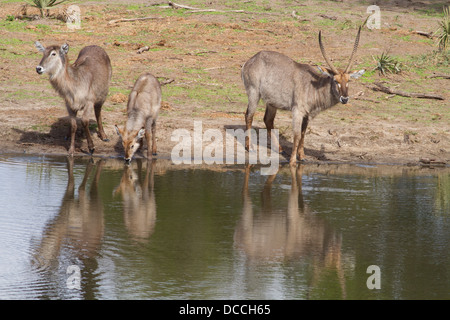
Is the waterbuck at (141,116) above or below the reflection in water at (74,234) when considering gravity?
above


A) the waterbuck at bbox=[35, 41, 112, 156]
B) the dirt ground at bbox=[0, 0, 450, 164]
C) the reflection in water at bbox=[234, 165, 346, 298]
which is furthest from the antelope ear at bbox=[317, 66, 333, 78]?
the waterbuck at bbox=[35, 41, 112, 156]

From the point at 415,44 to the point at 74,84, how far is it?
1071cm

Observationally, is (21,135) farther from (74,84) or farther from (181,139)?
(181,139)

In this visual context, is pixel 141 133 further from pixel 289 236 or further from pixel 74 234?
pixel 289 236

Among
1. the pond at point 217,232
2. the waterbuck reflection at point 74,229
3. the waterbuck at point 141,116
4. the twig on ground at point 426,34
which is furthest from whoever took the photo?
the twig on ground at point 426,34

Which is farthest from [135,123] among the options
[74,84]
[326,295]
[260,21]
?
[260,21]

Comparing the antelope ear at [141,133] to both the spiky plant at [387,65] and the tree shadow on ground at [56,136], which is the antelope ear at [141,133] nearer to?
the tree shadow on ground at [56,136]

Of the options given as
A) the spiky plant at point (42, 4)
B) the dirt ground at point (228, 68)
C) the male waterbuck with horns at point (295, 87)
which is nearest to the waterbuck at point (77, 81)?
the dirt ground at point (228, 68)

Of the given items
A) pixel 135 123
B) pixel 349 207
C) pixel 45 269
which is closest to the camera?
pixel 45 269

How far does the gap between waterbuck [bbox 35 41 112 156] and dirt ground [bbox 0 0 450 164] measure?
0.58 metres

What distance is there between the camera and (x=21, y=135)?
12.9 metres

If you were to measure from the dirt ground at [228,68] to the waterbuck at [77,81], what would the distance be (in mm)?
581

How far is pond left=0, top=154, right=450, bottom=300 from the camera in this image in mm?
5973

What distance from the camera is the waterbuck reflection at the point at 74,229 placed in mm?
6668
